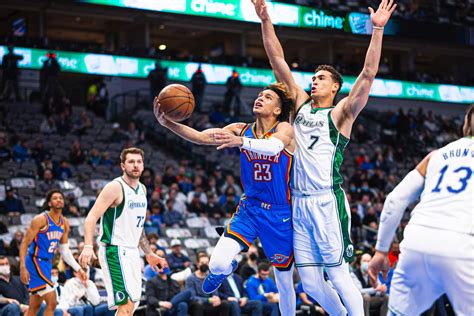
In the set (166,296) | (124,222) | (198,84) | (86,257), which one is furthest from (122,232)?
(198,84)

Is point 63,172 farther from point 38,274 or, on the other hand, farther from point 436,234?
point 436,234

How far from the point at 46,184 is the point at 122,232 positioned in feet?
30.0

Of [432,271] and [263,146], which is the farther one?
[263,146]

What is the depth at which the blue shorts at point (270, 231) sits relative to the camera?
668 centimetres

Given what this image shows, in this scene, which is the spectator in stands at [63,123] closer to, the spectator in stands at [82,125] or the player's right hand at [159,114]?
the spectator in stands at [82,125]

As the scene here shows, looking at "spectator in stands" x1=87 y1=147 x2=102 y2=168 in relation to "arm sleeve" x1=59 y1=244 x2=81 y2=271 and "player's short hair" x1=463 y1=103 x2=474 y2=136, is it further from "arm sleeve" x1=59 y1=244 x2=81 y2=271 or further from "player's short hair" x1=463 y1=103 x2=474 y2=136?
"player's short hair" x1=463 y1=103 x2=474 y2=136

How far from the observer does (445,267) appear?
4.15 meters

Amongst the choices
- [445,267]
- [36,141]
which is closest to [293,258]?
[445,267]

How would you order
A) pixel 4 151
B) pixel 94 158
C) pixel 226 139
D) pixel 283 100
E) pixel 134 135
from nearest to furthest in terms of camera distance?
pixel 226 139 → pixel 283 100 → pixel 4 151 → pixel 94 158 → pixel 134 135

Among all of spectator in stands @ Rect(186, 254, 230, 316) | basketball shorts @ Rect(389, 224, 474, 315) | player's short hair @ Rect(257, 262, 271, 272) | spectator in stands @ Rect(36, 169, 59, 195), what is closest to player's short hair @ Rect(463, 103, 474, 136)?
basketball shorts @ Rect(389, 224, 474, 315)

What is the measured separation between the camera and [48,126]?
1972 cm

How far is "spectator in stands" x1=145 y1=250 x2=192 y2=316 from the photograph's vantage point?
1144 centimetres

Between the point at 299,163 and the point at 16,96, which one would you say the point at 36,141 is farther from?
the point at 299,163

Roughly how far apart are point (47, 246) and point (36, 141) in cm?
922
